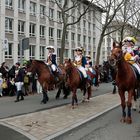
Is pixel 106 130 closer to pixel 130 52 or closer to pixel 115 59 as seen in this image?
pixel 115 59

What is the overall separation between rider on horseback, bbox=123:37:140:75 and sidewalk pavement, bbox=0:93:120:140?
217cm

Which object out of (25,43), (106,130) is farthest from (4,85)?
(106,130)

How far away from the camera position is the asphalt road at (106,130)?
9.59m

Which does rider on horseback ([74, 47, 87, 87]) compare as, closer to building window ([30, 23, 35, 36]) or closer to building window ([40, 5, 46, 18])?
building window ([30, 23, 35, 36])

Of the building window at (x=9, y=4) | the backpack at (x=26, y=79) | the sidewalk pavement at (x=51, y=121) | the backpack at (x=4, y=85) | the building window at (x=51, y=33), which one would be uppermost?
the building window at (x=9, y=4)

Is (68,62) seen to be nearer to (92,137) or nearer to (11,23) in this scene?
(92,137)

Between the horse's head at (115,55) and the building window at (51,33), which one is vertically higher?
the building window at (51,33)

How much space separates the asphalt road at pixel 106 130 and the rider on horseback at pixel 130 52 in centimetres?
190

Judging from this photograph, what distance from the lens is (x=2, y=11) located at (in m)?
47.4

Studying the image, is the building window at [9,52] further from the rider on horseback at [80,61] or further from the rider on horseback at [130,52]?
the rider on horseback at [130,52]

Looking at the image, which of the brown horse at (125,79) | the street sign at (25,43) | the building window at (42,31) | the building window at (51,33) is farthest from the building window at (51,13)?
the brown horse at (125,79)

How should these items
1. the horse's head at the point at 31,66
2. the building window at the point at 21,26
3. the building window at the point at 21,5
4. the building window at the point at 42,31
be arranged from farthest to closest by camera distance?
the building window at the point at 42,31
the building window at the point at 21,5
the building window at the point at 21,26
the horse's head at the point at 31,66

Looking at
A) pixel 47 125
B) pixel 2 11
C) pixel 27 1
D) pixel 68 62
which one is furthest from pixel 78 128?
pixel 27 1

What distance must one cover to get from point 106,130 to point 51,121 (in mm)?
2055
